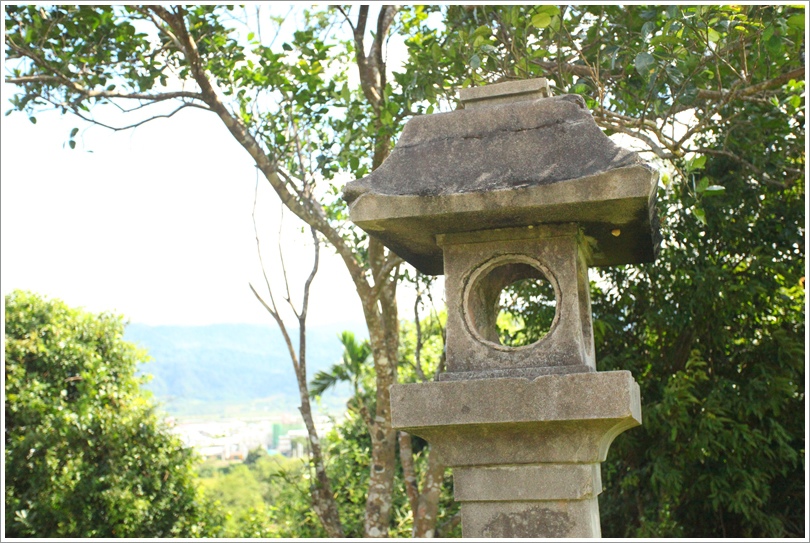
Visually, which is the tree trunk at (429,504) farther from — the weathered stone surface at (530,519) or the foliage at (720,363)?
the weathered stone surface at (530,519)

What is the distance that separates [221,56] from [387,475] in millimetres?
3820

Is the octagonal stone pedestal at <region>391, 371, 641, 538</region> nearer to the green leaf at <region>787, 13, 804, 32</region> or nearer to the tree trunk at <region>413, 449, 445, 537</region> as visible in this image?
the green leaf at <region>787, 13, 804, 32</region>

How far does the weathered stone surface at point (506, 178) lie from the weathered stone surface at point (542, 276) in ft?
0.27

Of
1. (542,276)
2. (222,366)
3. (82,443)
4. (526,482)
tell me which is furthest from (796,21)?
(222,366)

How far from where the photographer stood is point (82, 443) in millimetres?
9750

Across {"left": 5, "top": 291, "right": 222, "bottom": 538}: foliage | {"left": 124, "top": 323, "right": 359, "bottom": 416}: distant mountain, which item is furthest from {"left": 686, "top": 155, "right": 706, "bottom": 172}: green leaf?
{"left": 124, "top": 323, "right": 359, "bottom": 416}: distant mountain

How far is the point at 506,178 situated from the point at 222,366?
129 meters

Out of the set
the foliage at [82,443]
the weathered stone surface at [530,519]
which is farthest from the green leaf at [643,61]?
the foliage at [82,443]

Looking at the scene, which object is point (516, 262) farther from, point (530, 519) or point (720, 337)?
point (720, 337)

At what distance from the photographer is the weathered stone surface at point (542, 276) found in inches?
126

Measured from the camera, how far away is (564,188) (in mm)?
2949

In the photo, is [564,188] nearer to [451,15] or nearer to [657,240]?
[657,240]

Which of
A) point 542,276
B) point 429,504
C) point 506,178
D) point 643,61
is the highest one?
point 643,61

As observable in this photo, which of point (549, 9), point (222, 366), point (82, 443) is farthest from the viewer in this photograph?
point (222, 366)
